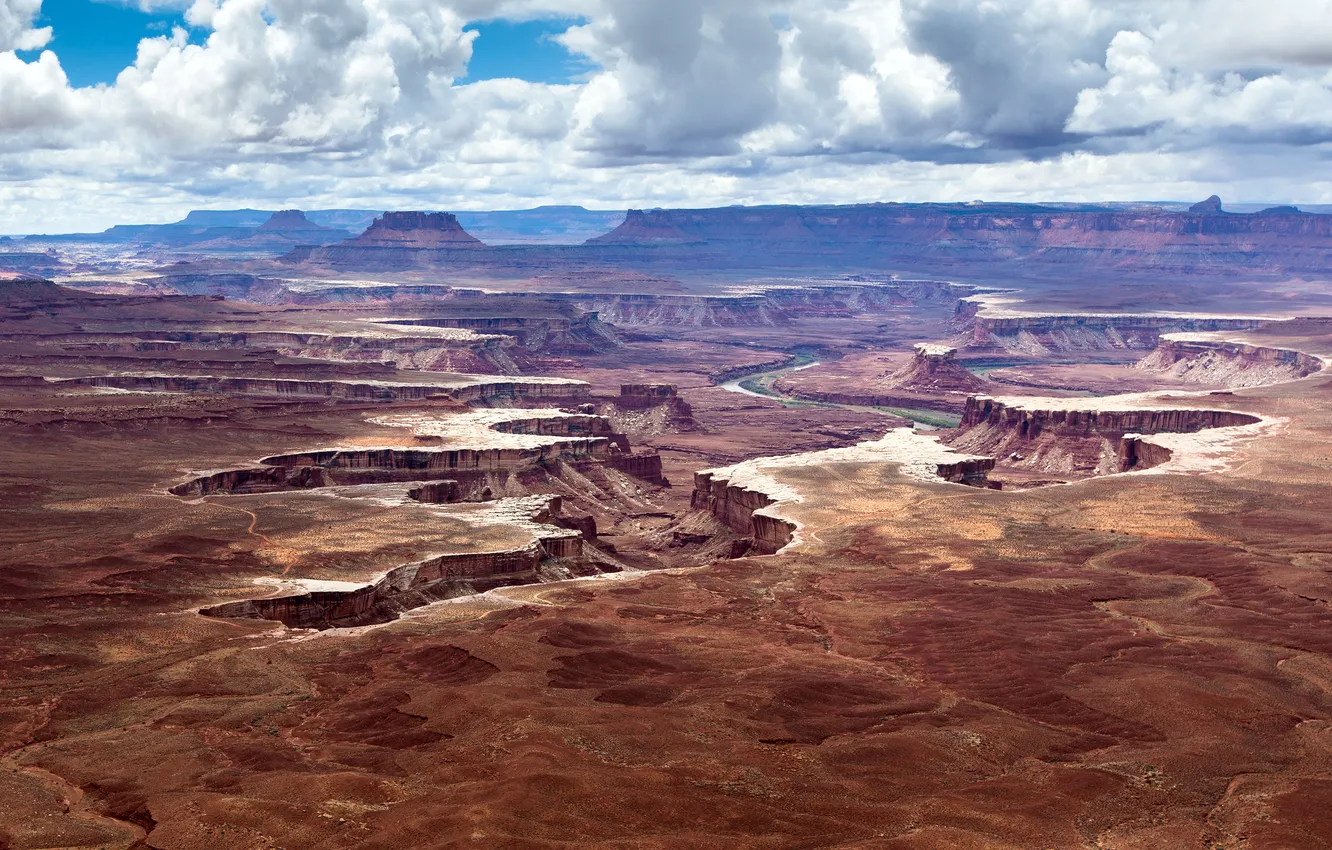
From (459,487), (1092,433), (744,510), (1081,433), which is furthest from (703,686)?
(1081,433)

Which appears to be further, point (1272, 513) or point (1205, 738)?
point (1272, 513)

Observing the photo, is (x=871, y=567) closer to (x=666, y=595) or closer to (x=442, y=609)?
(x=666, y=595)

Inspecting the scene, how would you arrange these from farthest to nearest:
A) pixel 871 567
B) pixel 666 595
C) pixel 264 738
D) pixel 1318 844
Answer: pixel 871 567 < pixel 666 595 < pixel 264 738 < pixel 1318 844

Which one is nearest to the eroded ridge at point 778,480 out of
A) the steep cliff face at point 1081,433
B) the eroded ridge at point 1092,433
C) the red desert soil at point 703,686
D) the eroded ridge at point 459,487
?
the red desert soil at point 703,686

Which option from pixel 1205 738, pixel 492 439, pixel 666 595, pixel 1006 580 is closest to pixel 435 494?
pixel 492 439

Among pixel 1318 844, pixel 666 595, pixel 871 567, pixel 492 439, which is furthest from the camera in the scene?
pixel 492 439

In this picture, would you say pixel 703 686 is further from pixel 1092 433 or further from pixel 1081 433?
pixel 1081 433
